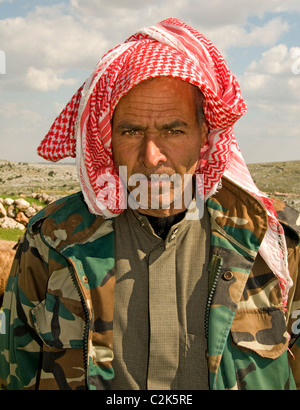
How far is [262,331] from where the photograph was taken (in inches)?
90.8

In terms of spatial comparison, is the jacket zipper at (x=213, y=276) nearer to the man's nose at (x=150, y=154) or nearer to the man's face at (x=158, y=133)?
the man's face at (x=158, y=133)

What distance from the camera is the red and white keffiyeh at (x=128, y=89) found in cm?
248

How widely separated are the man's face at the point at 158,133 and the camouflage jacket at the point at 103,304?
326 mm

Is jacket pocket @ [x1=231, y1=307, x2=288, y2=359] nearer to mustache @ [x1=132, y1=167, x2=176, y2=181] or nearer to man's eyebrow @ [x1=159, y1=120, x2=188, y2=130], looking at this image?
mustache @ [x1=132, y1=167, x2=176, y2=181]

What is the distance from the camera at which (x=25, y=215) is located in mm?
19156

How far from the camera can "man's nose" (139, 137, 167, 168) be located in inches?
93.4

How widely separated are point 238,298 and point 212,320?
0.19 meters

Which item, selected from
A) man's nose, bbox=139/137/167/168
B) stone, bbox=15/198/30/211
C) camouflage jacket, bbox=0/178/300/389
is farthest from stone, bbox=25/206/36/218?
man's nose, bbox=139/137/167/168

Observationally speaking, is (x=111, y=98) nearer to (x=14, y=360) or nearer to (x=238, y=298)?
(x=238, y=298)

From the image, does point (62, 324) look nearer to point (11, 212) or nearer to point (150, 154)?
point (150, 154)

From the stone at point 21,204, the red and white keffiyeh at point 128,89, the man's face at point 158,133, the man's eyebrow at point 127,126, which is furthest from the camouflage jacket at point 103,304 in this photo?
the stone at point 21,204

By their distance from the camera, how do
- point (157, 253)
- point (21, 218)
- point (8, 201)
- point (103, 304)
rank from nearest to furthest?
point (103, 304)
point (157, 253)
point (21, 218)
point (8, 201)

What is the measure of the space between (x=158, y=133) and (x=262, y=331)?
1.28 meters

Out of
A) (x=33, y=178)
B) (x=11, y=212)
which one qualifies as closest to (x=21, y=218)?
(x=11, y=212)
